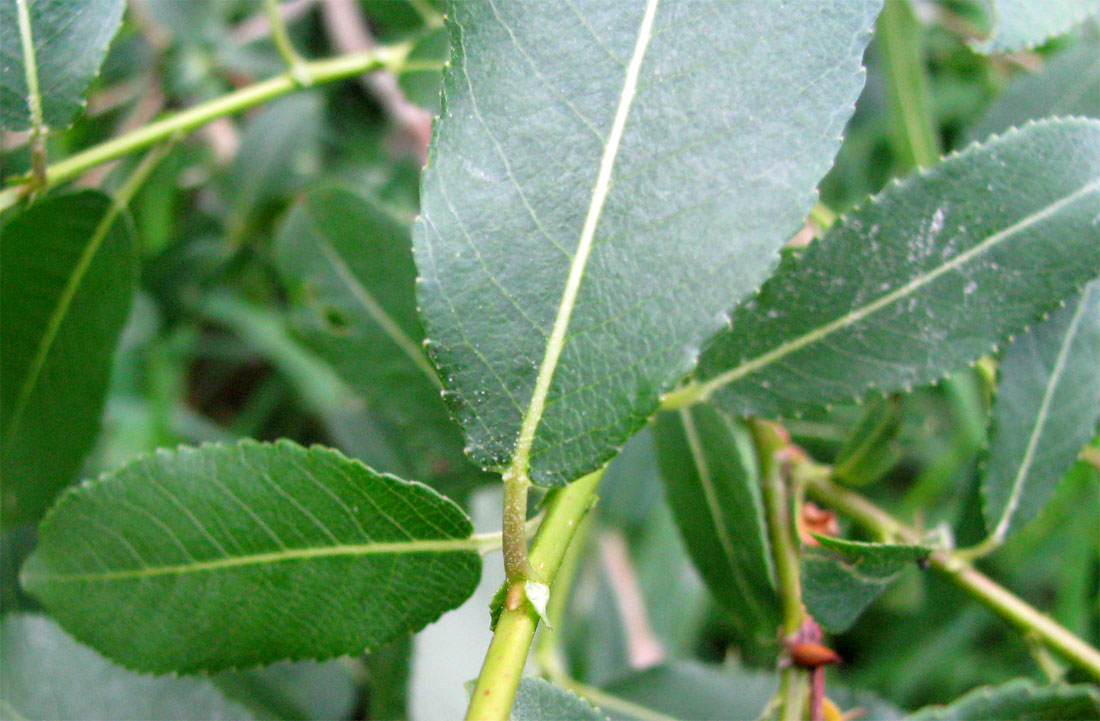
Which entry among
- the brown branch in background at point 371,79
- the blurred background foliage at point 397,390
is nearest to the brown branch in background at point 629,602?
the blurred background foliage at point 397,390

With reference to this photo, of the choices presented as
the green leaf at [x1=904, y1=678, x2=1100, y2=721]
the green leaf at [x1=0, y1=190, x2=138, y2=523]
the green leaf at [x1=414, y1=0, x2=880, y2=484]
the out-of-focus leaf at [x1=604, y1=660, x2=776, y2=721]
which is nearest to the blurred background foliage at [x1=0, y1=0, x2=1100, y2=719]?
Answer: the out-of-focus leaf at [x1=604, y1=660, x2=776, y2=721]

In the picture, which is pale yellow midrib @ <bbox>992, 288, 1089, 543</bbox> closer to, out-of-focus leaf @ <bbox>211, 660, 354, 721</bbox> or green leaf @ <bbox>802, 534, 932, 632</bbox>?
green leaf @ <bbox>802, 534, 932, 632</bbox>

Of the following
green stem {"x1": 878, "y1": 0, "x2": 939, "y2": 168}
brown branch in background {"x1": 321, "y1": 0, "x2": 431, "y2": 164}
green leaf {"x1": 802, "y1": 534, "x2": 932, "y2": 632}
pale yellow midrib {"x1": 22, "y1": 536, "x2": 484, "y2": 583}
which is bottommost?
pale yellow midrib {"x1": 22, "y1": 536, "x2": 484, "y2": 583}

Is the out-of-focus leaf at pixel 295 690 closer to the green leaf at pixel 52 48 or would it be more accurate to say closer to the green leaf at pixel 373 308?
the green leaf at pixel 373 308

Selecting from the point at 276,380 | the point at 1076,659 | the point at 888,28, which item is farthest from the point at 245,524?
the point at 276,380

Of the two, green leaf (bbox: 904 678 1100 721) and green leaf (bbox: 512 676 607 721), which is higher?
green leaf (bbox: 904 678 1100 721)

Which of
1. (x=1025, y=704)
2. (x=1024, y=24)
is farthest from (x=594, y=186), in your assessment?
(x=1025, y=704)

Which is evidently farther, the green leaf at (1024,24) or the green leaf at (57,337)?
the green leaf at (57,337)

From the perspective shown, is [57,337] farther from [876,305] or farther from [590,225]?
[876,305]
